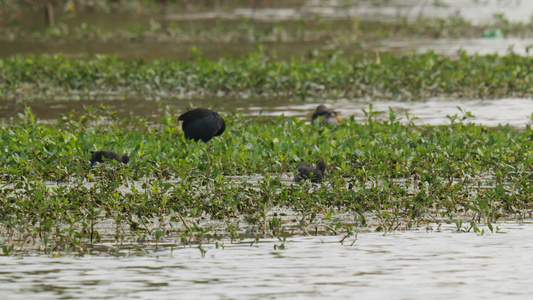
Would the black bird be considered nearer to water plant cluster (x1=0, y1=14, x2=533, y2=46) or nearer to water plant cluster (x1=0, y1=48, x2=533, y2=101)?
water plant cluster (x1=0, y1=48, x2=533, y2=101)

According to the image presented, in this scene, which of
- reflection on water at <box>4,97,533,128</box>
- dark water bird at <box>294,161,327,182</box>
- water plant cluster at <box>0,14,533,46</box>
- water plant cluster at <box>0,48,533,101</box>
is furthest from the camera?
water plant cluster at <box>0,14,533,46</box>

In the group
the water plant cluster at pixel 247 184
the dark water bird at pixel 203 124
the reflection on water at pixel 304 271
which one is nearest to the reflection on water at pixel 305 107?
the water plant cluster at pixel 247 184

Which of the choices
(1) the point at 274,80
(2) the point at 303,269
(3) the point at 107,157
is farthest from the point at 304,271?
(1) the point at 274,80

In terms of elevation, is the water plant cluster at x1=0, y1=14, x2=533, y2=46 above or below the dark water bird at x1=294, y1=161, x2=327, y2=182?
above

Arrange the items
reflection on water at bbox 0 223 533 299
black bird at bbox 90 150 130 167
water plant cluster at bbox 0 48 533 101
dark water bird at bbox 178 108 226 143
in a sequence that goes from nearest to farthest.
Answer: reflection on water at bbox 0 223 533 299, black bird at bbox 90 150 130 167, dark water bird at bbox 178 108 226 143, water plant cluster at bbox 0 48 533 101

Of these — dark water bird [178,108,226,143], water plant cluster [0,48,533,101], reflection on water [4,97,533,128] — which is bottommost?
dark water bird [178,108,226,143]

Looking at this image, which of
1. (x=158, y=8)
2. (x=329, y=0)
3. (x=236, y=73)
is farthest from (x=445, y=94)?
(x=329, y=0)

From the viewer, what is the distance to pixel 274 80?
17.0m

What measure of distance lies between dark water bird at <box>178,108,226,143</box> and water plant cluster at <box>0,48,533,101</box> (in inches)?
228

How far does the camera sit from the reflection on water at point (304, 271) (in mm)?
6629

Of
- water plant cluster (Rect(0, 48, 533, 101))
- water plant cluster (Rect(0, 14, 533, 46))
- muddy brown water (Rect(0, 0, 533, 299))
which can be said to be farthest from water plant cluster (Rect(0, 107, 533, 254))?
water plant cluster (Rect(0, 14, 533, 46))

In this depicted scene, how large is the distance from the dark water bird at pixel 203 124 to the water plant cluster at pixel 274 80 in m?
5.80

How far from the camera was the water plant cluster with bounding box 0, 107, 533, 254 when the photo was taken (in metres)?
8.17

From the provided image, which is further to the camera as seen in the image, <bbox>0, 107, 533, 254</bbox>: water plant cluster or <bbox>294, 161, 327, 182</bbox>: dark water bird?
<bbox>294, 161, 327, 182</bbox>: dark water bird
